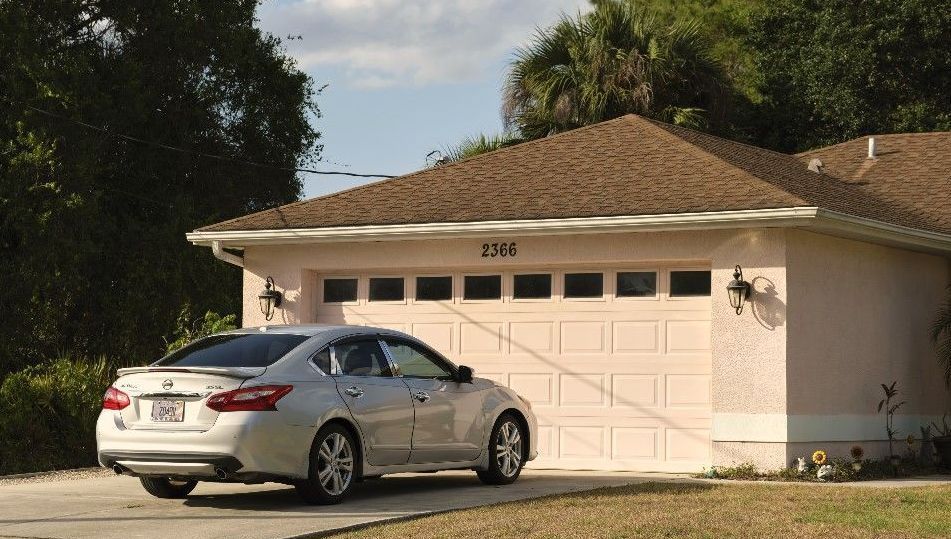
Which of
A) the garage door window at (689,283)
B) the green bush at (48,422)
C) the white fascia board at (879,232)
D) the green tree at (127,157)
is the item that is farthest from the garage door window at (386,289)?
the green tree at (127,157)

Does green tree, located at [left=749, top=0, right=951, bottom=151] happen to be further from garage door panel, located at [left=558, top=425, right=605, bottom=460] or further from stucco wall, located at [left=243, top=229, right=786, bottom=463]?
garage door panel, located at [left=558, top=425, right=605, bottom=460]

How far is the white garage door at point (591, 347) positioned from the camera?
16.1 meters

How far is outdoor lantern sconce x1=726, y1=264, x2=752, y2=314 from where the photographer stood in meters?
15.4

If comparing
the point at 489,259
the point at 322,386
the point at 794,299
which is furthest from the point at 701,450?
the point at 322,386

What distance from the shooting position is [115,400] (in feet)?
38.7

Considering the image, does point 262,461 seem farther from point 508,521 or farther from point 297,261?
point 297,261

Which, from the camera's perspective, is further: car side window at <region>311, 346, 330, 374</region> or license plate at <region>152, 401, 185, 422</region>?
car side window at <region>311, 346, 330, 374</region>

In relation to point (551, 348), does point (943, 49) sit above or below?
above

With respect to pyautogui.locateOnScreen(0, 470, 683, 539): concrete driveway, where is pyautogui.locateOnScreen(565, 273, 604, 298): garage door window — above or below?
above

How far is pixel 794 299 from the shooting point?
15.6m

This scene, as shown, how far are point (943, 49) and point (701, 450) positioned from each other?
19.1 m

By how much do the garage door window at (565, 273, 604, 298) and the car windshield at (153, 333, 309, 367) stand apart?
16.2ft

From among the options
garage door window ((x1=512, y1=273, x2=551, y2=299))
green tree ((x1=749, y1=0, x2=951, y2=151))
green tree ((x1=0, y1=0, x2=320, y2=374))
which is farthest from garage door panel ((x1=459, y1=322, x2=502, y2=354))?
green tree ((x1=749, y1=0, x2=951, y2=151))

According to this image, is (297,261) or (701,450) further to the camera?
(297,261)
